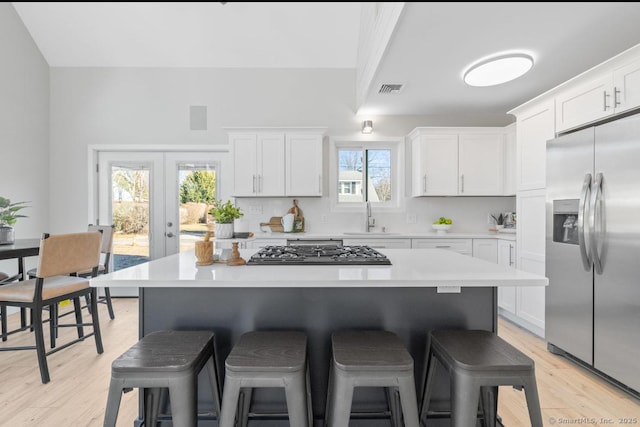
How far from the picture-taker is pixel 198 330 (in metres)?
1.64

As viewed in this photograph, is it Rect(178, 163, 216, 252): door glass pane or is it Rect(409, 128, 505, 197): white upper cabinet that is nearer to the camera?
Rect(409, 128, 505, 197): white upper cabinet

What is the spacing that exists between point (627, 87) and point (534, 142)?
92 cm

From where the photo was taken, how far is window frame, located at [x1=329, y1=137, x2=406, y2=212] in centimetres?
455

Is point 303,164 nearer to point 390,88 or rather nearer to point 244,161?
point 244,161

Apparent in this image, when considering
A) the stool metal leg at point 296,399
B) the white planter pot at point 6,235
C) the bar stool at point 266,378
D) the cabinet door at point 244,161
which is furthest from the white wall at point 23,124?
the stool metal leg at point 296,399

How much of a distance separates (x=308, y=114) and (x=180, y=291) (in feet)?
11.0

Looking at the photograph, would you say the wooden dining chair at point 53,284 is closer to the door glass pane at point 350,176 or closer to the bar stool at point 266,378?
the bar stool at point 266,378

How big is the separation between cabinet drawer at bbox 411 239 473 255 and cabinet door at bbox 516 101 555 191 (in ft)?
2.86

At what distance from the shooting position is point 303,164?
417cm

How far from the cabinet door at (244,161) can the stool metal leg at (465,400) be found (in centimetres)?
333

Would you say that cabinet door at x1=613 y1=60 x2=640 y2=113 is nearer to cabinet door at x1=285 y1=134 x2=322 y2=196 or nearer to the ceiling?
the ceiling

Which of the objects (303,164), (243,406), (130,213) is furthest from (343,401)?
(130,213)

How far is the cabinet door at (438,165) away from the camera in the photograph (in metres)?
4.12

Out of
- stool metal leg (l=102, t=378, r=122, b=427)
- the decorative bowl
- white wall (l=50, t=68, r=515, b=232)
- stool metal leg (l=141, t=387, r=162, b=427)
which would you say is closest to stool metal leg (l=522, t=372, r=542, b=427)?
stool metal leg (l=102, t=378, r=122, b=427)
